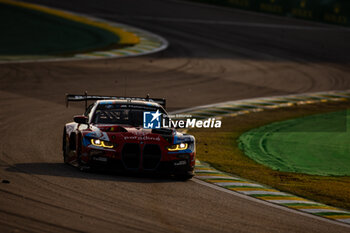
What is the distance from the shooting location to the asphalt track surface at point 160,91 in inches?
367

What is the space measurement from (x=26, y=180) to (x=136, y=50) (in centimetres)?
2379

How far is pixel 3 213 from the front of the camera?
→ 345 inches

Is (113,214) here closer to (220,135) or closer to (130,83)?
(220,135)

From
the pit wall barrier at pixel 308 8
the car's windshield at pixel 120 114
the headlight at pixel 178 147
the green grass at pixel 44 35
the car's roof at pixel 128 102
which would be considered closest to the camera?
the headlight at pixel 178 147

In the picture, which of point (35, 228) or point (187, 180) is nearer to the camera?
point (35, 228)

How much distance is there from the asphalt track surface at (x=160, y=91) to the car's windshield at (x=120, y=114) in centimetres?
124

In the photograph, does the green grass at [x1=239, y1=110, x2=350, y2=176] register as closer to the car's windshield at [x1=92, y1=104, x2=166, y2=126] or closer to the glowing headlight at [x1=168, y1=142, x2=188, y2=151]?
the glowing headlight at [x1=168, y1=142, x2=188, y2=151]

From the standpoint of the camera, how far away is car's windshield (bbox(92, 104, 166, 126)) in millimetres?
13094

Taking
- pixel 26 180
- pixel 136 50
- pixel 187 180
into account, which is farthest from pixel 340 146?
pixel 136 50

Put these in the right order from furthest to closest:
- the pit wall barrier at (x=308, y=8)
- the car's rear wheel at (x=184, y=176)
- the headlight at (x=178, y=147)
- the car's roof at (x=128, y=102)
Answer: the pit wall barrier at (x=308, y=8) < the car's roof at (x=128, y=102) < the car's rear wheel at (x=184, y=176) < the headlight at (x=178, y=147)

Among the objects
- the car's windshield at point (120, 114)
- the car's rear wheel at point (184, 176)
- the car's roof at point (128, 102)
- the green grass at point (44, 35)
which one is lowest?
the green grass at point (44, 35)

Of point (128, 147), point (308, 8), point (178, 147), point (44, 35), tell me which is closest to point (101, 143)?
point (128, 147)

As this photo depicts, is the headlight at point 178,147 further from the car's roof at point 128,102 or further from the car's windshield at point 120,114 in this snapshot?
the car's roof at point 128,102

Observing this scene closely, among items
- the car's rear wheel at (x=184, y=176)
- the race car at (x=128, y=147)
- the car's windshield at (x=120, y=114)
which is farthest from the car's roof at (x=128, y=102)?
the car's rear wheel at (x=184, y=176)
